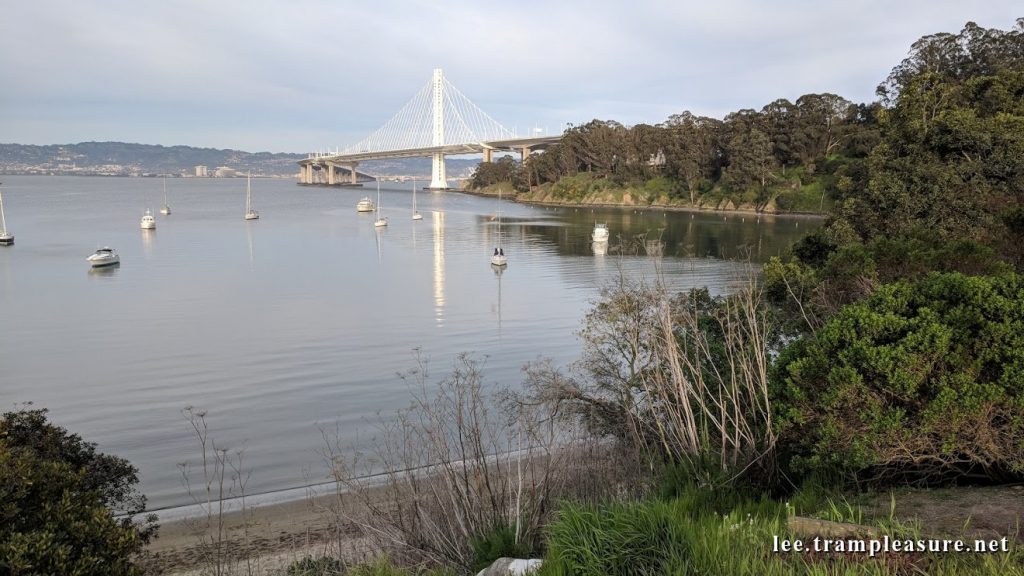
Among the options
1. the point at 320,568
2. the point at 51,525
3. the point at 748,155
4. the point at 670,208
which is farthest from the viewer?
the point at 670,208

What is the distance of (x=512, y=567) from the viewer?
356 centimetres

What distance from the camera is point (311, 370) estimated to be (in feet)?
50.1

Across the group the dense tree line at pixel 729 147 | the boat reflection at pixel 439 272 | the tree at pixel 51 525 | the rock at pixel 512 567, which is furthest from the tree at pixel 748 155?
the tree at pixel 51 525

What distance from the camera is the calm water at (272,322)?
12.0m

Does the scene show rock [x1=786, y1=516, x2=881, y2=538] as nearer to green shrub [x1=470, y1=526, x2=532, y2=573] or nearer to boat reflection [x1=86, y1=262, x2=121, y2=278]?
green shrub [x1=470, y1=526, x2=532, y2=573]

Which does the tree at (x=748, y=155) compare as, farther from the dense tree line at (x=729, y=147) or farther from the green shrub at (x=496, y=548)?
the green shrub at (x=496, y=548)

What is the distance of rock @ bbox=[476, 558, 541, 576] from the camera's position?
11.2 ft

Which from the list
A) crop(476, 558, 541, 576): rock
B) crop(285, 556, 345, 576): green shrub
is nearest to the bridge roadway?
crop(285, 556, 345, 576): green shrub

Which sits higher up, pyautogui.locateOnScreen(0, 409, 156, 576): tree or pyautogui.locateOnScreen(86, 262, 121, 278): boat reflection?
pyautogui.locateOnScreen(0, 409, 156, 576): tree

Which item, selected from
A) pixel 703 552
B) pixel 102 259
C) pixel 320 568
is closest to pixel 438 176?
pixel 102 259

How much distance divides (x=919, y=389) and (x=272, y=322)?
18618 mm

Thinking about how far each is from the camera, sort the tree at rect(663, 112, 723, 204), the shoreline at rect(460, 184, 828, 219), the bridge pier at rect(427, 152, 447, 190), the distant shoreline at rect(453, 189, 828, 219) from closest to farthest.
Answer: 1. the shoreline at rect(460, 184, 828, 219)
2. the distant shoreline at rect(453, 189, 828, 219)
3. the tree at rect(663, 112, 723, 204)
4. the bridge pier at rect(427, 152, 447, 190)

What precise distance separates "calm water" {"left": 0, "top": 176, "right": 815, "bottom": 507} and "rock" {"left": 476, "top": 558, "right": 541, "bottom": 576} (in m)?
2.75

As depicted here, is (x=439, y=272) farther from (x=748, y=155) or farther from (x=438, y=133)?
(x=438, y=133)
